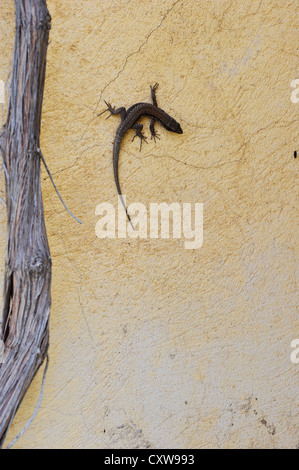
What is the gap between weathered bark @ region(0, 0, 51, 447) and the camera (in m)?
2.20

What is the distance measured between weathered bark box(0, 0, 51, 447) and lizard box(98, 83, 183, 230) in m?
0.37

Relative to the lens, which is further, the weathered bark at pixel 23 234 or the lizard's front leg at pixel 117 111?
the lizard's front leg at pixel 117 111

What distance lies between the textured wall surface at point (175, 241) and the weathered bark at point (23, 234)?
0.21 m

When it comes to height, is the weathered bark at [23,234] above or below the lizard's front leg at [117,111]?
below

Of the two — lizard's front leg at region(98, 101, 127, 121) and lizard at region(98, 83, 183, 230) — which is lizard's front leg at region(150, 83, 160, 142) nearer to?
lizard at region(98, 83, 183, 230)

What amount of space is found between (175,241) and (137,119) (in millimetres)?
572

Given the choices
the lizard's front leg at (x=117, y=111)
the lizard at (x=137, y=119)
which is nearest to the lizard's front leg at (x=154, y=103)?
the lizard at (x=137, y=119)

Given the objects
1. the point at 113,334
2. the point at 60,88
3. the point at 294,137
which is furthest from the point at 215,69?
the point at 113,334

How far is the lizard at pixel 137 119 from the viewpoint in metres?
2.51

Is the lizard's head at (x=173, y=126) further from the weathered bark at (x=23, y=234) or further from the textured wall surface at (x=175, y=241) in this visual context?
the weathered bark at (x=23, y=234)

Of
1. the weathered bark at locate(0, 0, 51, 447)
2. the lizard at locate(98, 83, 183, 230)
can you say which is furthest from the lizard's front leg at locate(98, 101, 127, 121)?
the weathered bark at locate(0, 0, 51, 447)
